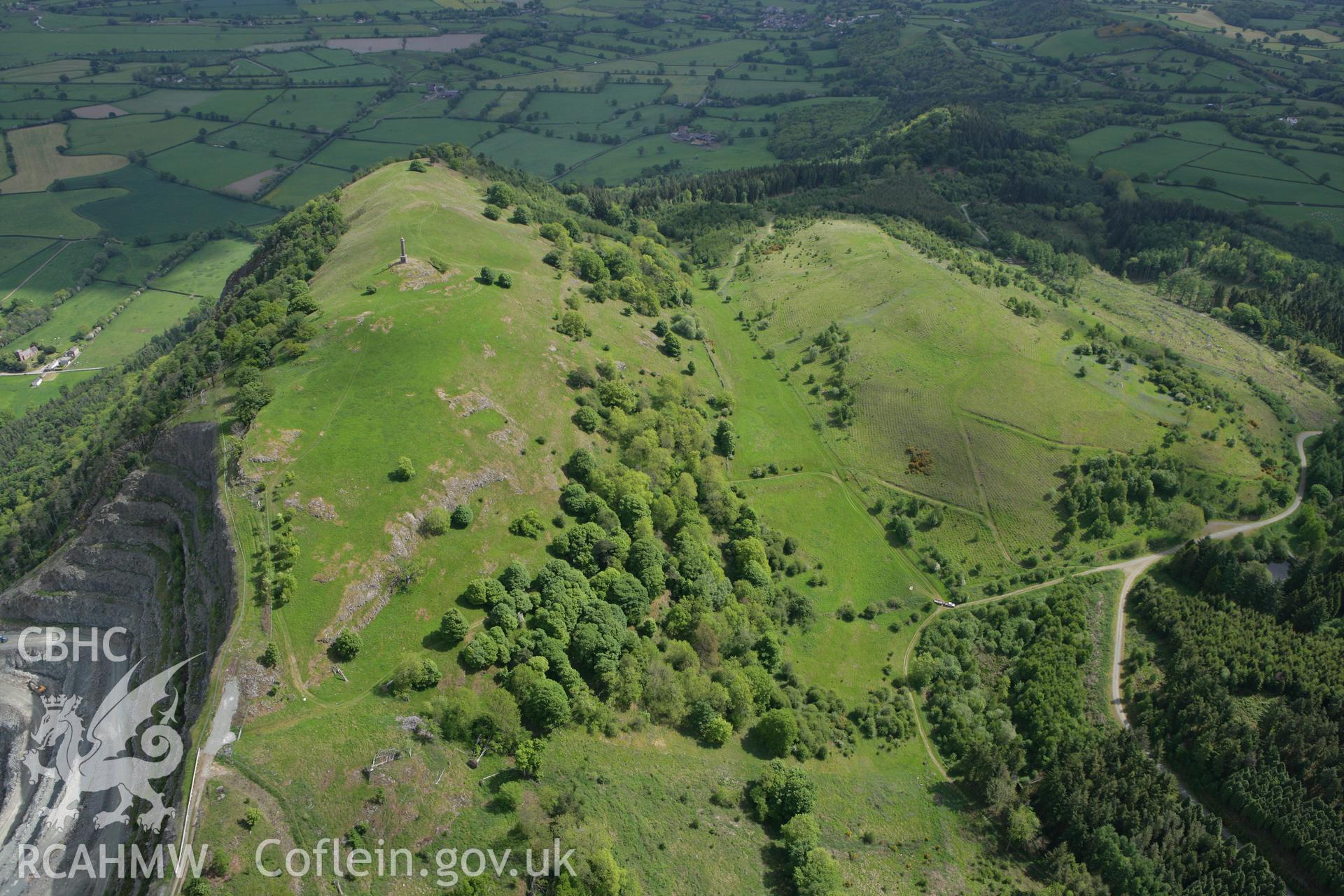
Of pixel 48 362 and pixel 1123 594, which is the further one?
pixel 48 362

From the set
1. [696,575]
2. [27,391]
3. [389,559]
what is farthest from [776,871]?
[27,391]

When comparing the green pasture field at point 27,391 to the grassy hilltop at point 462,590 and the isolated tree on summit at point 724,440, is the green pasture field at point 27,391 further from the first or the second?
the isolated tree on summit at point 724,440

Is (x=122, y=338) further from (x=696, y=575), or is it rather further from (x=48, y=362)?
(x=696, y=575)

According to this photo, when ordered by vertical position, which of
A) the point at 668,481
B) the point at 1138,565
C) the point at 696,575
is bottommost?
the point at 1138,565

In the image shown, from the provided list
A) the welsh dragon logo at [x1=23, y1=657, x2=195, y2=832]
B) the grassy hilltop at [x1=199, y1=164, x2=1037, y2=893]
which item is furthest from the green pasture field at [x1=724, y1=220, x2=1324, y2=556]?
the welsh dragon logo at [x1=23, y1=657, x2=195, y2=832]

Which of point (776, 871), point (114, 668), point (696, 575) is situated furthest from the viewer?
point (696, 575)

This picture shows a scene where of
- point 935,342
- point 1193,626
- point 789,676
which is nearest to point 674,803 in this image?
point 789,676

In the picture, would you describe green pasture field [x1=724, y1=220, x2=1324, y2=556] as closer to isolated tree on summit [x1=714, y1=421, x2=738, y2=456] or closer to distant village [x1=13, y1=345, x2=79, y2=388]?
isolated tree on summit [x1=714, y1=421, x2=738, y2=456]
